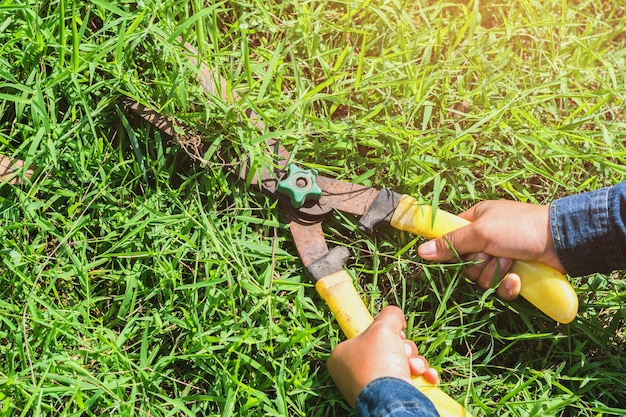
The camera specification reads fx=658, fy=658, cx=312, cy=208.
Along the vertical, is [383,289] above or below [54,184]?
below

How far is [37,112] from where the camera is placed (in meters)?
2.19

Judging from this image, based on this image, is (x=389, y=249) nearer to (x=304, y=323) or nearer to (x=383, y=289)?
(x=383, y=289)

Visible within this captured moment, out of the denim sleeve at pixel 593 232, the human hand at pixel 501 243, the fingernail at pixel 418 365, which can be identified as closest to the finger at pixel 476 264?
the human hand at pixel 501 243

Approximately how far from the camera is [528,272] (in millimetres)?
2105

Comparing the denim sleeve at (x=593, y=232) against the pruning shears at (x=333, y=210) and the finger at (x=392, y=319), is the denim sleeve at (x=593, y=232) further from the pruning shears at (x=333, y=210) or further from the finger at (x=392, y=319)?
the finger at (x=392, y=319)

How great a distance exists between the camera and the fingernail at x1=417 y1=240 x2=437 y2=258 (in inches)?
85.0

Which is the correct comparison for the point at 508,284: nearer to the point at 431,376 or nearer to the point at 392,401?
the point at 431,376

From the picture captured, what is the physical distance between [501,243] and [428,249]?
9.1 inches

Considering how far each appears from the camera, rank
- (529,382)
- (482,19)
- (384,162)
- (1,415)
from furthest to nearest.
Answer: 1. (482,19)
2. (384,162)
3. (529,382)
4. (1,415)

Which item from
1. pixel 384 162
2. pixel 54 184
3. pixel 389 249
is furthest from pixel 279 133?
pixel 54 184

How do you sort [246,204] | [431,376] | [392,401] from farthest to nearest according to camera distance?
[246,204] → [431,376] → [392,401]

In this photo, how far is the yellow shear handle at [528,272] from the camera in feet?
6.66

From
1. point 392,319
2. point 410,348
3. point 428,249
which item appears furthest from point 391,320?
point 428,249

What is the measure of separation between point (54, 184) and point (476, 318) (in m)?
1.52
